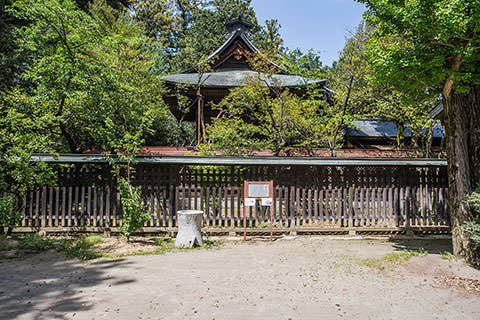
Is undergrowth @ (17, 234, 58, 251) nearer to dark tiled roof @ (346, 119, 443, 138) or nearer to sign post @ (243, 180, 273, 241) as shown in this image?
sign post @ (243, 180, 273, 241)

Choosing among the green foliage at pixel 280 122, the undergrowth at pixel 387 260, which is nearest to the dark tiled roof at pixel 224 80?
the green foliage at pixel 280 122

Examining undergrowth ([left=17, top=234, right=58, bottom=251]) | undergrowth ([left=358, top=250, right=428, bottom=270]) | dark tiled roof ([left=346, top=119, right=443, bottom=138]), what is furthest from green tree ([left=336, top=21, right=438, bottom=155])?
undergrowth ([left=17, top=234, right=58, bottom=251])

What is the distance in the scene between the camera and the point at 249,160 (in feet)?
29.1

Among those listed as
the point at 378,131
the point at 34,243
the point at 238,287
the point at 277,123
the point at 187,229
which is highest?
the point at 378,131

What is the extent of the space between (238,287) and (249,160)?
14.0ft

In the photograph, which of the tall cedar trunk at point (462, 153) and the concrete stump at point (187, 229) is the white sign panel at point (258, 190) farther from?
the tall cedar trunk at point (462, 153)

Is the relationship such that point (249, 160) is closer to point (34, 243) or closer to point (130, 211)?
point (130, 211)

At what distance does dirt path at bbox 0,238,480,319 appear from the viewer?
4.27 m

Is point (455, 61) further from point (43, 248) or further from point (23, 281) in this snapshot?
point (43, 248)

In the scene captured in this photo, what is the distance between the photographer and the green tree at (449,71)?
5.93 m

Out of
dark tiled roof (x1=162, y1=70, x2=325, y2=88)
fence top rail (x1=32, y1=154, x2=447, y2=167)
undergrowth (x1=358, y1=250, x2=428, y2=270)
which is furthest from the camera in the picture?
dark tiled roof (x1=162, y1=70, x2=325, y2=88)

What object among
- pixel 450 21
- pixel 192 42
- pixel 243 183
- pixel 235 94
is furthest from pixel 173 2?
pixel 450 21

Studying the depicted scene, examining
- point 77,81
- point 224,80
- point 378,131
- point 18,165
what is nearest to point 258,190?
point 77,81

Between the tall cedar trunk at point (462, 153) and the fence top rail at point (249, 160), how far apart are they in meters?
2.17
